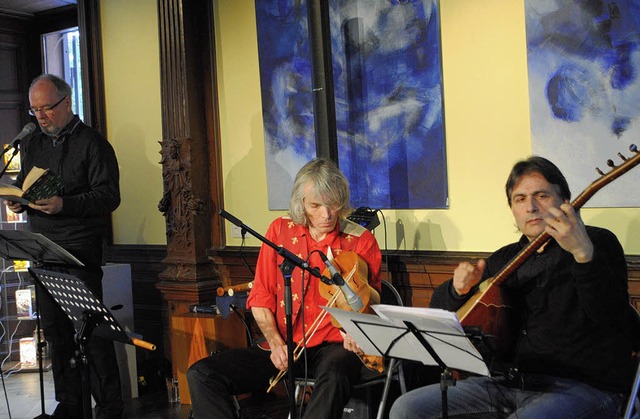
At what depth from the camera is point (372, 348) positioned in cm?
288

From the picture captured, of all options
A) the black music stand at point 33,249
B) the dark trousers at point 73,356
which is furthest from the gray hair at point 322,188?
the dark trousers at point 73,356

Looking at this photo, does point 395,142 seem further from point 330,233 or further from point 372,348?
point 372,348

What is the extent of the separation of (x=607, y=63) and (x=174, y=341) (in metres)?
2.89

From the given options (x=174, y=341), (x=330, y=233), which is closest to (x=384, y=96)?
(x=330, y=233)

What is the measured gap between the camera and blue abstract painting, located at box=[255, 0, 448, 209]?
177 inches

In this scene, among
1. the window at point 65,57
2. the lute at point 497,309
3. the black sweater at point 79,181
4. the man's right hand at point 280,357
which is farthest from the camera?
the window at point 65,57

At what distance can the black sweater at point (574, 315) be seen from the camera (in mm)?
2719

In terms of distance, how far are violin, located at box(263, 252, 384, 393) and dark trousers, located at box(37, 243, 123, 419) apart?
145cm

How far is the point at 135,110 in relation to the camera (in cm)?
608

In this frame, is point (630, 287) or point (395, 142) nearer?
point (630, 287)

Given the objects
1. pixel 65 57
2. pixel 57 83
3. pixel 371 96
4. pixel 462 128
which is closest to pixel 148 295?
pixel 57 83

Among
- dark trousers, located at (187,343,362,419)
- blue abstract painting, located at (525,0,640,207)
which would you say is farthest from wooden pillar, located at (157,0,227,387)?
blue abstract painting, located at (525,0,640,207)

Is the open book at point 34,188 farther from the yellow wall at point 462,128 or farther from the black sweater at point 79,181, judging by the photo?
the yellow wall at point 462,128

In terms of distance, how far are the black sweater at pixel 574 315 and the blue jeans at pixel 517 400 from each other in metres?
0.06
